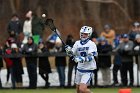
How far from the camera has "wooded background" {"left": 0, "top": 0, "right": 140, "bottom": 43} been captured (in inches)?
1393

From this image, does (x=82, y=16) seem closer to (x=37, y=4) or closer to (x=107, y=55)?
(x=37, y=4)

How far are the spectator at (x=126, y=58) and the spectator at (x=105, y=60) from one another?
418 mm

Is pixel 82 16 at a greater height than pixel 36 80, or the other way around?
pixel 82 16

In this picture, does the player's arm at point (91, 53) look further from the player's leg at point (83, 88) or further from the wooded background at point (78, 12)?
the wooded background at point (78, 12)

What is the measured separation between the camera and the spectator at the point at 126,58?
72.3 ft

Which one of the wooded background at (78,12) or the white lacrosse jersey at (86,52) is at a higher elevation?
the wooded background at (78,12)

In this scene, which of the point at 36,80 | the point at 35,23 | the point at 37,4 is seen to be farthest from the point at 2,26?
the point at 36,80

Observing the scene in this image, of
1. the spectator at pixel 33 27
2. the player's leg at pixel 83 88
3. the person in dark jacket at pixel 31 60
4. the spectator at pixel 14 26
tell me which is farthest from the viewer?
the spectator at pixel 14 26

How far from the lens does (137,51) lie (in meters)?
22.1

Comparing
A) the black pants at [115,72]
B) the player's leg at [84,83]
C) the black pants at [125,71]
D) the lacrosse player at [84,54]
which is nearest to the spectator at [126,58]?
the black pants at [125,71]

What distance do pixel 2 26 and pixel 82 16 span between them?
4916 millimetres

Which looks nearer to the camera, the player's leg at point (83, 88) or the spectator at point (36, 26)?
the player's leg at point (83, 88)

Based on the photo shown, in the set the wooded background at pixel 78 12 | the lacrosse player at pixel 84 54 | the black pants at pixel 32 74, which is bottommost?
the black pants at pixel 32 74

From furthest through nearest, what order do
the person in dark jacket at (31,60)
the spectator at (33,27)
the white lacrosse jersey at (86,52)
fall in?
the spectator at (33,27)
the person in dark jacket at (31,60)
the white lacrosse jersey at (86,52)
